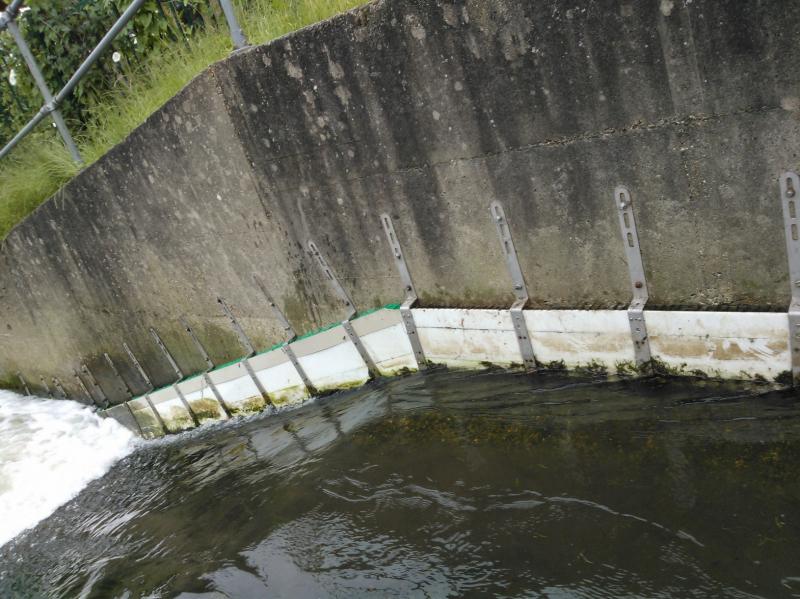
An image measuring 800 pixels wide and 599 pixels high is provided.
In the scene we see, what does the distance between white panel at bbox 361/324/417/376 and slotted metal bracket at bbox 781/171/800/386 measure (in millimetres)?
2858

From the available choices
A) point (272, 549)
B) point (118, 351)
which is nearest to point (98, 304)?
point (118, 351)

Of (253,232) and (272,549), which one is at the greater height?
(253,232)

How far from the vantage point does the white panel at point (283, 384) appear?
6219 mm

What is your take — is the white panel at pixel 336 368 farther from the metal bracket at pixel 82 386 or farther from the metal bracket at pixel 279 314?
the metal bracket at pixel 82 386

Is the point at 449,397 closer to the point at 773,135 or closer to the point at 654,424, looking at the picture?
the point at 654,424

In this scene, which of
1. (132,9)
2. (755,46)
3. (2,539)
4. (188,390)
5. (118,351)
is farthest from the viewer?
(118,351)

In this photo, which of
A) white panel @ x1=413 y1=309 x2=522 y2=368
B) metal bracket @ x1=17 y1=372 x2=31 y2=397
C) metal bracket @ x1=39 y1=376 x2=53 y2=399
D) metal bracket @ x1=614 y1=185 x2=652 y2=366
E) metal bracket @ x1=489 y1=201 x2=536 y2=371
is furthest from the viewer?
metal bracket @ x1=17 y1=372 x2=31 y2=397

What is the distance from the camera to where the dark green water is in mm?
3205

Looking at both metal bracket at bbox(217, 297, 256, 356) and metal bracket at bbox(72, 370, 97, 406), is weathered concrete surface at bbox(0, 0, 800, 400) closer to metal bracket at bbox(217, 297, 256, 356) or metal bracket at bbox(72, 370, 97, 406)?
metal bracket at bbox(217, 297, 256, 356)

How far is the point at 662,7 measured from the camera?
11.5 feet

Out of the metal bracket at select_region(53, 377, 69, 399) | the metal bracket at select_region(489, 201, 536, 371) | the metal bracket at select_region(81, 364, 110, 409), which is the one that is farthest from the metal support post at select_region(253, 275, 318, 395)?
the metal bracket at select_region(53, 377, 69, 399)

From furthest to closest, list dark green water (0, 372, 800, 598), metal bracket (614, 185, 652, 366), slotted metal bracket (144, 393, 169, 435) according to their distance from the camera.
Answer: slotted metal bracket (144, 393, 169, 435) < metal bracket (614, 185, 652, 366) < dark green water (0, 372, 800, 598)

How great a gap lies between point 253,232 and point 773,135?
4229mm

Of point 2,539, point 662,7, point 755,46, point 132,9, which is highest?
point 132,9
